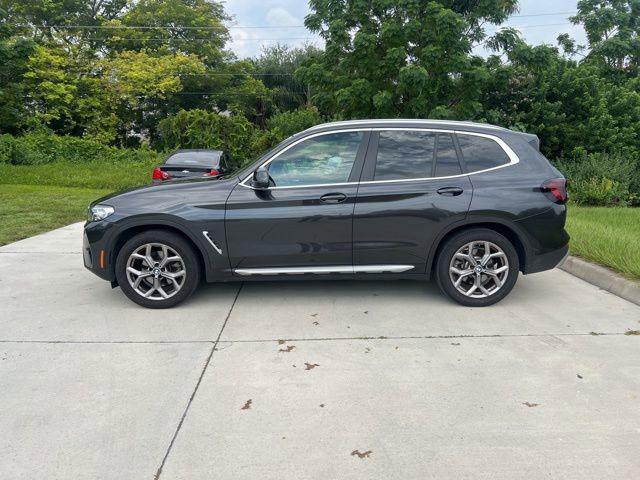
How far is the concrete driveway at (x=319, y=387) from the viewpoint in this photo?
2.86 m

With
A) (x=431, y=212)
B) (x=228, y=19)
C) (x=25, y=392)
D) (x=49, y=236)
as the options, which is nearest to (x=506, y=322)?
(x=431, y=212)

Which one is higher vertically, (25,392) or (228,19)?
(228,19)

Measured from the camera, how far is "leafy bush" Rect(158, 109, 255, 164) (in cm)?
2247

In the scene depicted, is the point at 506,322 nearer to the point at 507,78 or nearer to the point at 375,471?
the point at 375,471

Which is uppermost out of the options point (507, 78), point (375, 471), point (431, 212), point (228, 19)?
point (228, 19)

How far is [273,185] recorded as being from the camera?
5.19m

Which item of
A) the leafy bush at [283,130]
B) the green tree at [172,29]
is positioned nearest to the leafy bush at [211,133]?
the leafy bush at [283,130]

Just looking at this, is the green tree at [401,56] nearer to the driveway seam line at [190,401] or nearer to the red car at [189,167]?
the red car at [189,167]

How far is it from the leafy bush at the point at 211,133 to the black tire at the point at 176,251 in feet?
57.1

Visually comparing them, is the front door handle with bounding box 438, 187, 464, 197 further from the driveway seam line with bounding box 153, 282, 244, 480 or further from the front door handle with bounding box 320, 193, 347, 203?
the driveway seam line with bounding box 153, 282, 244, 480

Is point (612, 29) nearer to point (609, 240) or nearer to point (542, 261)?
point (609, 240)

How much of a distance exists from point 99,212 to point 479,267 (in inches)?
143

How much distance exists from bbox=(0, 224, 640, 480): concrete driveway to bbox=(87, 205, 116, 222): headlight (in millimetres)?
888

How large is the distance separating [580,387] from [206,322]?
3038 mm
